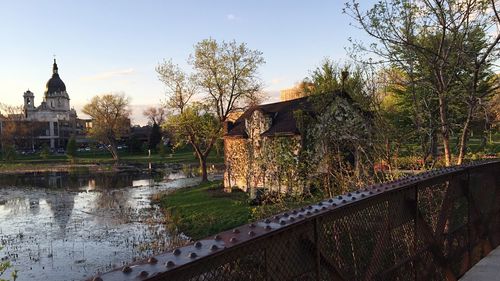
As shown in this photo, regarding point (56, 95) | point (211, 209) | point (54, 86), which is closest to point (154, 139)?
point (56, 95)

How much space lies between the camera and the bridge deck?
547cm

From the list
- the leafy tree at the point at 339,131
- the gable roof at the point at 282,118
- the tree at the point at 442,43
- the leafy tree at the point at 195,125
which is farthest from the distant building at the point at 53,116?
the tree at the point at 442,43

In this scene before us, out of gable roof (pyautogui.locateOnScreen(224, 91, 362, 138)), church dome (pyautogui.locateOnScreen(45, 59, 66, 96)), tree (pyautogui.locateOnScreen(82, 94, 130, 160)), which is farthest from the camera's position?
church dome (pyautogui.locateOnScreen(45, 59, 66, 96))

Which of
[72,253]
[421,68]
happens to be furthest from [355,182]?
[72,253]

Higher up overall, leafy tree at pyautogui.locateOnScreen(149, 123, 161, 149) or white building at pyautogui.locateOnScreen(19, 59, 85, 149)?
white building at pyautogui.locateOnScreen(19, 59, 85, 149)

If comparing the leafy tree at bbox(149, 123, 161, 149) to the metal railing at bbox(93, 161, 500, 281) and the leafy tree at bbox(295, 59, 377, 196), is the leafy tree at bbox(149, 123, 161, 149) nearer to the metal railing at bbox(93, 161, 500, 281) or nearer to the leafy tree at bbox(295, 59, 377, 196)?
the leafy tree at bbox(295, 59, 377, 196)

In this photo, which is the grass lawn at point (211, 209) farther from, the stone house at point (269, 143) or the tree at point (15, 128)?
the tree at point (15, 128)

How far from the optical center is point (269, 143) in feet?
81.9

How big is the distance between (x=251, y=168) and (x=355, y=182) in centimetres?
1560

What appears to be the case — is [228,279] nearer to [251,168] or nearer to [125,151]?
[251,168]

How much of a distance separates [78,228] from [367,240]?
67.7 feet

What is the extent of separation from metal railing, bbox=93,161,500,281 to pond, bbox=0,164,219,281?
39.7ft

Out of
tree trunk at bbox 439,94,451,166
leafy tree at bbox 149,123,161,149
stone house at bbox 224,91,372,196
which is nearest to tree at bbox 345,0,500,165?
tree trunk at bbox 439,94,451,166

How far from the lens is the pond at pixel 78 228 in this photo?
52.5ft
